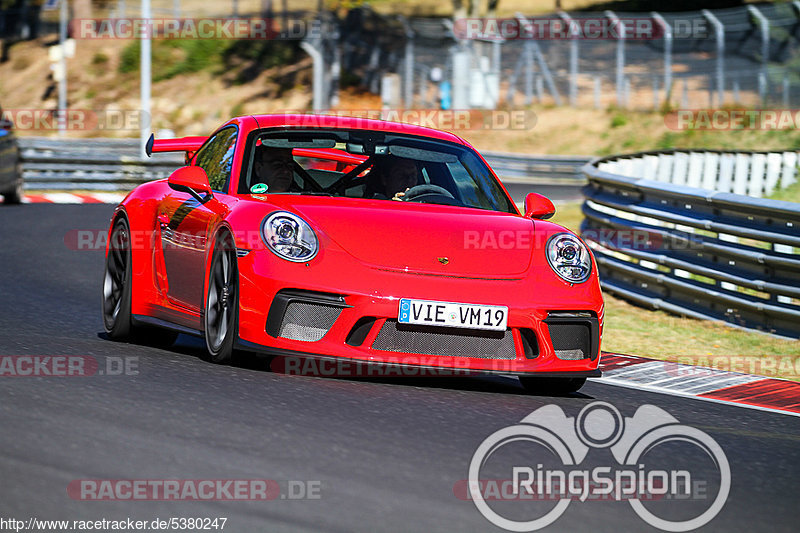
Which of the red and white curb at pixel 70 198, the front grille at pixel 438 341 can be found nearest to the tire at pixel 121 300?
the front grille at pixel 438 341

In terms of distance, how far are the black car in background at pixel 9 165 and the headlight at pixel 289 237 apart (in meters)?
13.0

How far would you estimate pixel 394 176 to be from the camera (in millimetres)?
7621

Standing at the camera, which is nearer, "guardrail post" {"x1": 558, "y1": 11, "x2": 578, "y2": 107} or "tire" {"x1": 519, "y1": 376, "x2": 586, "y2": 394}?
"tire" {"x1": 519, "y1": 376, "x2": 586, "y2": 394}

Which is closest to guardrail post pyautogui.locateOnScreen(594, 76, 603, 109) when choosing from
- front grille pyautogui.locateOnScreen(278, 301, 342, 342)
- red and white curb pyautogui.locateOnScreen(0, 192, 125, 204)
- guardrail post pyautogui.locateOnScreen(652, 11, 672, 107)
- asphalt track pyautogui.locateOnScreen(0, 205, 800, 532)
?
guardrail post pyautogui.locateOnScreen(652, 11, 672, 107)

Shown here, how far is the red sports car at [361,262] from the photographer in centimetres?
635

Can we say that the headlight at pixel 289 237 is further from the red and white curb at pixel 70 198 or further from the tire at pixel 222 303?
the red and white curb at pixel 70 198

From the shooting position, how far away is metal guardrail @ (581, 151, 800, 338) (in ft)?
32.3

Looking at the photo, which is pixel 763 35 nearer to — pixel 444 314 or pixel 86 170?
pixel 86 170

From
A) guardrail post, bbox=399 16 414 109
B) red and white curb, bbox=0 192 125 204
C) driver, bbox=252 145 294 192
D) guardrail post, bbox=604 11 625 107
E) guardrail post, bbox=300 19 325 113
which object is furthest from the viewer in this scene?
guardrail post, bbox=399 16 414 109

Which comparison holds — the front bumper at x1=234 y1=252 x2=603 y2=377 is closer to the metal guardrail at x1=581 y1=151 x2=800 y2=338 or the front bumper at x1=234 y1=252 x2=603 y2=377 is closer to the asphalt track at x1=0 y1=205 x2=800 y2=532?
the asphalt track at x1=0 y1=205 x2=800 y2=532

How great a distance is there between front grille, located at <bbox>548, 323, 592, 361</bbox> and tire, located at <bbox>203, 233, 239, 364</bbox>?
1.57m

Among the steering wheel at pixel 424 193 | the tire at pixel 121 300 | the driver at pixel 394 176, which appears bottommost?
the tire at pixel 121 300

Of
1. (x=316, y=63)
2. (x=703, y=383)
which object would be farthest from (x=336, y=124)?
(x=316, y=63)

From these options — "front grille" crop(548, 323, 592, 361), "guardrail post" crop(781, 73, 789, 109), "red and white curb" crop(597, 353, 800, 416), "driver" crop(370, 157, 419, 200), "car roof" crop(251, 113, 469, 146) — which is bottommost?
"guardrail post" crop(781, 73, 789, 109)
